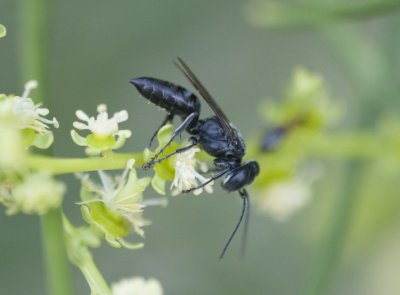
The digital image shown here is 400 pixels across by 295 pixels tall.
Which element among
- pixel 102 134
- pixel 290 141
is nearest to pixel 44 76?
pixel 102 134

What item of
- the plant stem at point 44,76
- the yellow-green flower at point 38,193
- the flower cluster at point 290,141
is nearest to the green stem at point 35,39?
the plant stem at point 44,76

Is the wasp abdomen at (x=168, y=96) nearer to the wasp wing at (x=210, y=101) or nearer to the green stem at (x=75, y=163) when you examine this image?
the wasp wing at (x=210, y=101)

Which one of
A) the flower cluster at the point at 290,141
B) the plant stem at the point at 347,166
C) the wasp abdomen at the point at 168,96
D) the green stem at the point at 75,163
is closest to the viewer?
the green stem at the point at 75,163

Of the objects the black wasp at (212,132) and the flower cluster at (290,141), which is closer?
the black wasp at (212,132)

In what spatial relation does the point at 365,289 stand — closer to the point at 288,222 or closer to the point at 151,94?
the point at 288,222

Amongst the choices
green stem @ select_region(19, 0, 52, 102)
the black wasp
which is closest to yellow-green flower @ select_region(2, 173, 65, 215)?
green stem @ select_region(19, 0, 52, 102)

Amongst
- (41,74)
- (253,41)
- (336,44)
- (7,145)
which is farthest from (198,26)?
(7,145)
